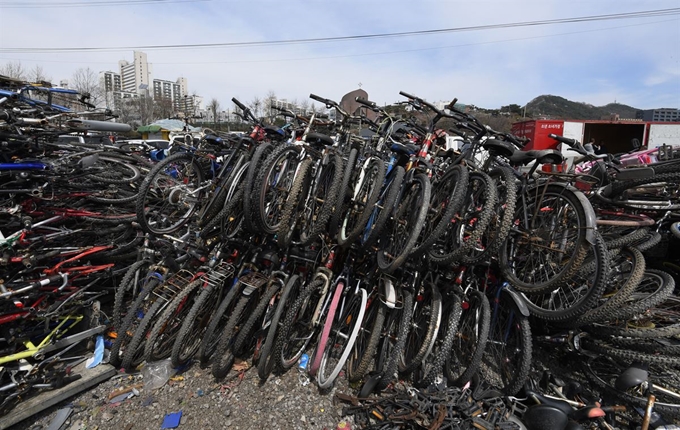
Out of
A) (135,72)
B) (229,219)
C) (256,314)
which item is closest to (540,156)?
(256,314)

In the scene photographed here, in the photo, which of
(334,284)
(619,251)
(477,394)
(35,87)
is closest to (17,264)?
(35,87)

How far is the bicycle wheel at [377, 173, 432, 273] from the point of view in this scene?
135 inches

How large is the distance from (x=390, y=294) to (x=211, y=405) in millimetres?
2052

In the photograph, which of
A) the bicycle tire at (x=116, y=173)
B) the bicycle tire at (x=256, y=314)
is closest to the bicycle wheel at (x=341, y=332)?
the bicycle tire at (x=256, y=314)

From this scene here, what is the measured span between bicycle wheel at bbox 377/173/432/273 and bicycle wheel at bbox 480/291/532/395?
3.97 feet

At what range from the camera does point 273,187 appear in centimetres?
395

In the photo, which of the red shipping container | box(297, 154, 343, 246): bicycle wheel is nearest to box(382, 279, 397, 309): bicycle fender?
box(297, 154, 343, 246): bicycle wheel

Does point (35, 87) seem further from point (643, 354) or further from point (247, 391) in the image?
point (643, 354)

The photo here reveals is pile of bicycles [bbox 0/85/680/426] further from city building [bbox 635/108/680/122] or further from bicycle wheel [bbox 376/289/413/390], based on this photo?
city building [bbox 635/108/680/122]

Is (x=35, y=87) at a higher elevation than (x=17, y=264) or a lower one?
higher

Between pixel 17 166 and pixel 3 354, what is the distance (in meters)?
1.97

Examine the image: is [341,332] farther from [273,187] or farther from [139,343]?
[139,343]

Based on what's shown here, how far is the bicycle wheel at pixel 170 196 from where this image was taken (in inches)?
179

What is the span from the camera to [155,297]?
3.99 meters
